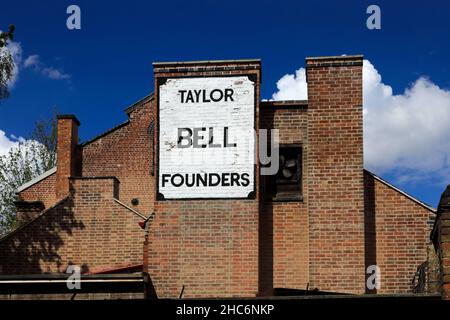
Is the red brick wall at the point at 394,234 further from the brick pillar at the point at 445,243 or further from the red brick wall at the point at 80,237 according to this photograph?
the red brick wall at the point at 80,237

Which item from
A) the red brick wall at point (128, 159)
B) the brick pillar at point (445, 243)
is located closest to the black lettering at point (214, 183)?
the brick pillar at point (445, 243)

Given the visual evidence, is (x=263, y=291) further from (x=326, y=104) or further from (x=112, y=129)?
(x=112, y=129)

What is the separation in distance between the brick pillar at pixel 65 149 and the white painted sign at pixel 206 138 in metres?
9.98

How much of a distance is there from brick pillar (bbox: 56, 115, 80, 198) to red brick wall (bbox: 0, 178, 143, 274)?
5.99m

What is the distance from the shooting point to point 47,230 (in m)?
18.5

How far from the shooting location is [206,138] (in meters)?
14.9

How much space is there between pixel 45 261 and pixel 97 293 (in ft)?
16.1

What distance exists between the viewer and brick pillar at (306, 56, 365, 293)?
14.5m

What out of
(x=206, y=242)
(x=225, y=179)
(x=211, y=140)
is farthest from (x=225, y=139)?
(x=206, y=242)

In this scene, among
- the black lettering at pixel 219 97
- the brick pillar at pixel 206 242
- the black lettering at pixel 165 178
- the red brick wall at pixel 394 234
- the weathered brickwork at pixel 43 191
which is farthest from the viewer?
the weathered brickwork at pixel 43 191

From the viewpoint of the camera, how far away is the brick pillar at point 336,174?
569 inches

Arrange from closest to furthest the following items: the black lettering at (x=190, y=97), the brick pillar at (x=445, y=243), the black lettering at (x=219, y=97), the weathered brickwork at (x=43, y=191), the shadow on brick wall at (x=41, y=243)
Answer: the brick pillar at (x=445, y=243) < the black lettering at (x=219, y=97) < the black lettering at (x=190, y=97) < the shadow on brick wall at (x=41, y=243) < the weathered brickwork at (x=43, y=191)

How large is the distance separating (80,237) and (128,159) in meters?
9.45
